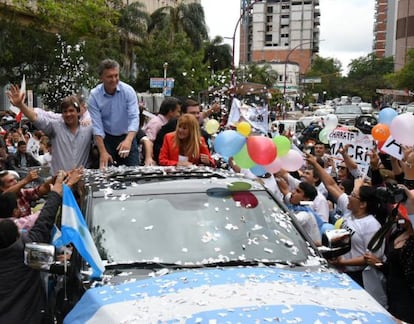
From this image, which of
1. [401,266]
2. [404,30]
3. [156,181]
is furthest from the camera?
[404,30]

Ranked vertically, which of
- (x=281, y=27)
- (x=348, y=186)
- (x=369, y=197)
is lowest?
(x=348, y=186)

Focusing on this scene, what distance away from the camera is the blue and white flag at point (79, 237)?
138 inches

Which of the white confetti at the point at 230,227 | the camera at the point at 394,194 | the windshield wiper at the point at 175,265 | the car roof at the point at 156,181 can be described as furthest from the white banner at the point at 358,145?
the windshield wiper at the point at 175,265

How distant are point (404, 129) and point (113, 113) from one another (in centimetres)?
298

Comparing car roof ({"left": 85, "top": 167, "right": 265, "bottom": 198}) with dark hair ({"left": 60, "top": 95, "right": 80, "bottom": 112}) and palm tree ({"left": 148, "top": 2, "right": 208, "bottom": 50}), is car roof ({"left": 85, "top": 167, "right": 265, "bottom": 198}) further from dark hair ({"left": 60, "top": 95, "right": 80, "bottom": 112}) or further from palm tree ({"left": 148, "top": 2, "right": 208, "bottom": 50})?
palm tree ({"left": 148, "top": 2, "right": 208, "bottom": 50})

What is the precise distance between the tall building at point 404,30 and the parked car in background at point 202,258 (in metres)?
94.9

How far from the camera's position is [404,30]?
319 feet

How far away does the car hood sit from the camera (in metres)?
2.96

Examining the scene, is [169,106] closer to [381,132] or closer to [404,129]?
[381,132]

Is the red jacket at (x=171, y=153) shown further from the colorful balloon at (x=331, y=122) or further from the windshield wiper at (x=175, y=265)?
the colorful balloon at (x=331, y=122)

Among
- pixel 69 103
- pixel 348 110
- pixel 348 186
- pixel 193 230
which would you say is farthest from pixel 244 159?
pixel 348 110

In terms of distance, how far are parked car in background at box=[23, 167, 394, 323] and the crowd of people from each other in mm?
590

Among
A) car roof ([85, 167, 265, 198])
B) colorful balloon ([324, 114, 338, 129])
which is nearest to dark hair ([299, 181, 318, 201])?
car roof ([85, 167, 265, 198])

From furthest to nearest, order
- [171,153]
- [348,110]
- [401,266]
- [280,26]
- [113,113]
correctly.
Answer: [280,26] < [348,110] < [113,113] < [171,153] < [401,266]
